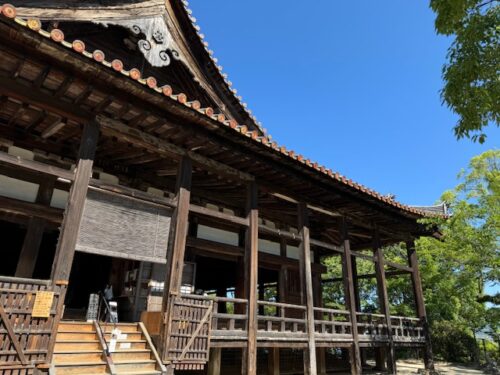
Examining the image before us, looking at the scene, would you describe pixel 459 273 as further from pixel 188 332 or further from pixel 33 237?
pixel 33 237

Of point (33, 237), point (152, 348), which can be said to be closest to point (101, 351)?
point (152, 348)

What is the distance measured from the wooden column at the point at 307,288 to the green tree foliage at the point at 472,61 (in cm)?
503

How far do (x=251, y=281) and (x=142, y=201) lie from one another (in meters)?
3.00

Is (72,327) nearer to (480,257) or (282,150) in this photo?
(282,150)

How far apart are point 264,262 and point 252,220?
3880 millimetres

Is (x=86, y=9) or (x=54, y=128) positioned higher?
(x=86, y=9)

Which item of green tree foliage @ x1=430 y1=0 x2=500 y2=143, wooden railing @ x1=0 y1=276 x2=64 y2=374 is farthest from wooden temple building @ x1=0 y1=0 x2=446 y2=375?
green tree foliage @ x1=430 y1=0 x2=500 y2=143

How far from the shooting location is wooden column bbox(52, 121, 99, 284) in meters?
5.73

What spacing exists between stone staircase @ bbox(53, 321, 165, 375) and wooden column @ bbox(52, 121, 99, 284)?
1285mm

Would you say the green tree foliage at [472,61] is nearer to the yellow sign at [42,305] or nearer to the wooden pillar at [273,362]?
the yellow sign at [42,305]

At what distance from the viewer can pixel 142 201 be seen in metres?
7.21

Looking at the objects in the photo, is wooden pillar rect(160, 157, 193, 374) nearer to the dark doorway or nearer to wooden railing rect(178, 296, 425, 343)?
wooden railing rect(178, 296, 425, 343)

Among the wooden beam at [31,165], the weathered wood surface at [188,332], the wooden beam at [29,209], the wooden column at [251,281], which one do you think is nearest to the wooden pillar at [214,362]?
the wooden column at [251,281]

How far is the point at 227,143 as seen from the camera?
26.1ft
